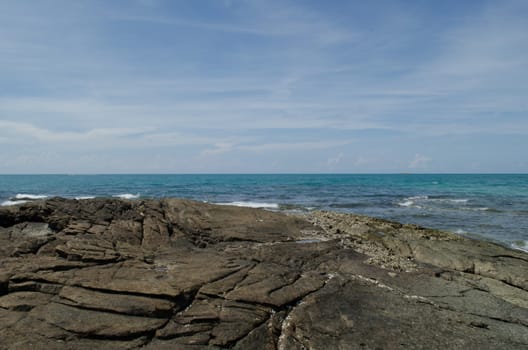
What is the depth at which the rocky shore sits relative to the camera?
234 inches

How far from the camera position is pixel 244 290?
713 centimetres

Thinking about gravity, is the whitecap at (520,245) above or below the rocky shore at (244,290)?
below

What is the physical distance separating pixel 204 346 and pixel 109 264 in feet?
11.5

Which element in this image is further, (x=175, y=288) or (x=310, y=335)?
(x=175, y=288)

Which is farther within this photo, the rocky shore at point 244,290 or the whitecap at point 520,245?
the whitecap at point 520,245

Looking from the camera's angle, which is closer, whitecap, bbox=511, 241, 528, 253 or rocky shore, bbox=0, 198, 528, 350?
rocky shore, bbox=0, 198, 528, 350

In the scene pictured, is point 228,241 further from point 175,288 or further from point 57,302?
point 57,302

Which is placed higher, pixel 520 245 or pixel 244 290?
pixel 244 290

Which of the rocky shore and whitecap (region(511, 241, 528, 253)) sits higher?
the rocky shore

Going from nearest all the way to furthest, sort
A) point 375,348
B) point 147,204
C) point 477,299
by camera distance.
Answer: point 375,348, point 477,299, point 147,204

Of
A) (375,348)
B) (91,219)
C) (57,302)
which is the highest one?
(91,219)

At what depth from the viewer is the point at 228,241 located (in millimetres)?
11406

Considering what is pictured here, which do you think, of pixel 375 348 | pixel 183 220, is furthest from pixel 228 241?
pixel 375 348

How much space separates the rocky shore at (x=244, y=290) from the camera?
5934 mm
